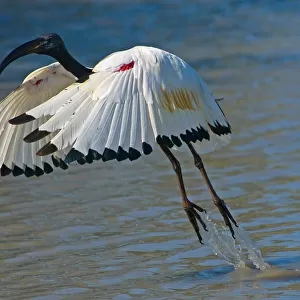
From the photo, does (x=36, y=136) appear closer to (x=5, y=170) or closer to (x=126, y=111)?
(x=126, y=111)

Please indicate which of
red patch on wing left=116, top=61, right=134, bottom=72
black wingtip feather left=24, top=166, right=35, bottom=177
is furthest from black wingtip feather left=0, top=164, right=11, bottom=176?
red patch on wing left=116, top=61, right=134, bottom=72

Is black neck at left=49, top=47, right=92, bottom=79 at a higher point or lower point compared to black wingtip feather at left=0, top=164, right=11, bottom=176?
Result: higher

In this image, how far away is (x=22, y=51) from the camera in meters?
7.50

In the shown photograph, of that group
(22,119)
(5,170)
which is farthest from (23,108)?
(22,119)

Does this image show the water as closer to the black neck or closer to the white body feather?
the white body feather

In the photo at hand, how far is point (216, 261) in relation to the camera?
7.72 metres

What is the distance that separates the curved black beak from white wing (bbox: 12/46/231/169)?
72 centimetres

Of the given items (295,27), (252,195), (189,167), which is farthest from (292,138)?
(295,27)

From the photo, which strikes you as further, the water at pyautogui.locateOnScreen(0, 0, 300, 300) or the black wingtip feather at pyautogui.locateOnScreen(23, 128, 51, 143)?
the water at pyautogui.locateOnScreen(0, 0, 300, 300)

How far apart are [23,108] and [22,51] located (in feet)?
1.40

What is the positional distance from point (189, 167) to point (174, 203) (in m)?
1.25

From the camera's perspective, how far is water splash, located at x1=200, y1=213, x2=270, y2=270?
7.60 metres

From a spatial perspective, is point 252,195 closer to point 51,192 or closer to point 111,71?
point 51,192

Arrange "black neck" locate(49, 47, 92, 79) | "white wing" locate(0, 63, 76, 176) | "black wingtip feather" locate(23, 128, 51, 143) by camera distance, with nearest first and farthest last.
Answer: "black wingtip feather" locate(23, 128, 51, 143), "black neck" locate(49, 47, 92, 79), "white wing" locate(0, 63, 76, 176)
